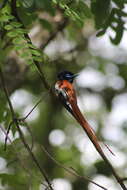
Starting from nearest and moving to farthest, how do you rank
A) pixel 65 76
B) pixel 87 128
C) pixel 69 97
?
pixel 87 128, pixel 69 97, pixel 65 76

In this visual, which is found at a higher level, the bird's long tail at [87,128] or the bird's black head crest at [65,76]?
the bird's long tail at [87,128]

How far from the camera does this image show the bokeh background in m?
3.31

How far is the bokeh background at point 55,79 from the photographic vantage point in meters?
3.31

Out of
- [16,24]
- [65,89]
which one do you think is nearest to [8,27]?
[16,24]

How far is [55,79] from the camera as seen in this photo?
3512mm

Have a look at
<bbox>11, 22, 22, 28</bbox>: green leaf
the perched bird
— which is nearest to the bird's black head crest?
the perched bird

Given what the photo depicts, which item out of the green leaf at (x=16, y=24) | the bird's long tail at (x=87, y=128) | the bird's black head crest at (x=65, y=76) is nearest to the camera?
the bird's long tail at (x=87, y=128)

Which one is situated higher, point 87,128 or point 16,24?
point 16,24

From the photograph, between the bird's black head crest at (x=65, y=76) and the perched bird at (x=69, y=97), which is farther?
the bird's black head crest at (x=65, y=76)

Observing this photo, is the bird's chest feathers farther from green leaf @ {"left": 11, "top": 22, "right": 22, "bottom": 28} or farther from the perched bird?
green leaf @ {"left": 11, "top": 22, "right": 22, "bottom": 28}

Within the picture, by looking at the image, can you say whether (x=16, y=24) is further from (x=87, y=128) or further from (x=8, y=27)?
(x=87, y=128)

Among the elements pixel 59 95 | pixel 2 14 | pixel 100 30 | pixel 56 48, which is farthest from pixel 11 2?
pixel 56 48

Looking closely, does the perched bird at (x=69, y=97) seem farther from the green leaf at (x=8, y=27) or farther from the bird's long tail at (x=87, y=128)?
the green leaf at (x=8, y=27)

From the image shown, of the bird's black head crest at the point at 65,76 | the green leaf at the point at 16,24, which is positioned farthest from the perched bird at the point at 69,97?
the green leaf at the point at 16,24
